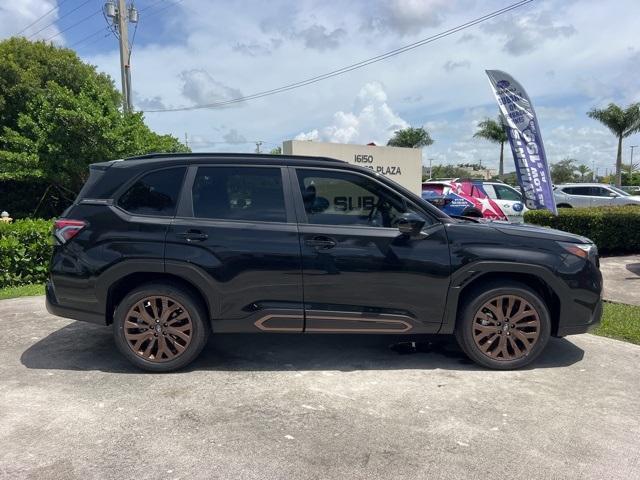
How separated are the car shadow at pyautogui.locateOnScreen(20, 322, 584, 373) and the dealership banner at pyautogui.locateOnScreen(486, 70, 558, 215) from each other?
7.11m

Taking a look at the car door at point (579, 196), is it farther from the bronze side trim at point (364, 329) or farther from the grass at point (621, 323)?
the bronze side trim at point (364, 329)

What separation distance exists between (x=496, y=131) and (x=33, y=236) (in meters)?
42.6

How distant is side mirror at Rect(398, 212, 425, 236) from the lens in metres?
4.31

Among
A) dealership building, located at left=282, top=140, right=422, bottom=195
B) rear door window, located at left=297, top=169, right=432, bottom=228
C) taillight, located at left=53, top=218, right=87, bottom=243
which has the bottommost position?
taillight, located at left=53, top=218, right=87, bottom=243

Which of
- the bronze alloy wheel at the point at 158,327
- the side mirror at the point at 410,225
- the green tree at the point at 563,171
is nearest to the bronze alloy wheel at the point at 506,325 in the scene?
the side mirror at the point at 410,225

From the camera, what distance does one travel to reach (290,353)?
4996 mm

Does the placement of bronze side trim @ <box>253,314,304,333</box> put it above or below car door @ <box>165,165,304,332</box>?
below

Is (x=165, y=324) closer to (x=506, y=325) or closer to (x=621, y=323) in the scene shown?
(x=506, y=325)

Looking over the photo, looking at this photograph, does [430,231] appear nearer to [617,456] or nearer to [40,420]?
[617,456]

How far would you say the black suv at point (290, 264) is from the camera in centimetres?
436

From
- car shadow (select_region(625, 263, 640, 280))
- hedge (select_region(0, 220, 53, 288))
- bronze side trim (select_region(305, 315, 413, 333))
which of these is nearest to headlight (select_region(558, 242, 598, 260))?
bronze side trim (select_region(305, 315, 413, 333))

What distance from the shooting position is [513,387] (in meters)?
4.22

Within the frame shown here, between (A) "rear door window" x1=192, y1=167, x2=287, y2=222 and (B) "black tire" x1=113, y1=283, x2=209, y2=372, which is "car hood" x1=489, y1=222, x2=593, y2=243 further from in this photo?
(B) "black tire" x1=113, y1=283, x2=209, y2=372

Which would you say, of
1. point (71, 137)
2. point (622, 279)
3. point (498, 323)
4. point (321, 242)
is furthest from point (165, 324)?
point (71, 137)
